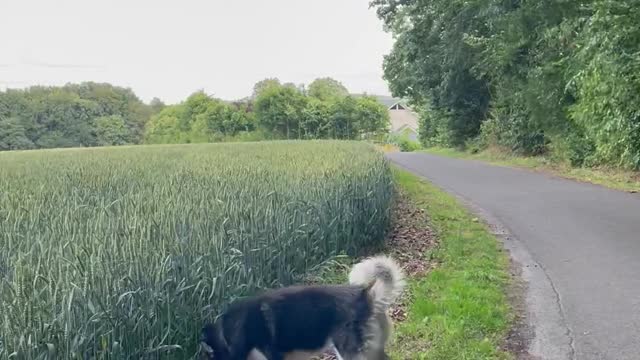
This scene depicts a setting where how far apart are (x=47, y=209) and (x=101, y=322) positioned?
9.00 ft

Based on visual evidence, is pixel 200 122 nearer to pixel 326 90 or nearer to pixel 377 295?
pixel 326 90

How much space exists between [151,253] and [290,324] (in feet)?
3.22

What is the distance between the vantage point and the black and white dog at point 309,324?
3.93 metres

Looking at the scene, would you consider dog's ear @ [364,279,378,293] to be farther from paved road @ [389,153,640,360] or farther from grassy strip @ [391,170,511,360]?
paved road @ [389,153,640,360]

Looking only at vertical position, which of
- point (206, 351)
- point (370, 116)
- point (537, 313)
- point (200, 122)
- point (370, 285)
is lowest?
point (537, 313)

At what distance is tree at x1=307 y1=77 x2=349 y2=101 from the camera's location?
59.0 m

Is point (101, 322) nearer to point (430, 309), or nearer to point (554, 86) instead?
point (430, 309)

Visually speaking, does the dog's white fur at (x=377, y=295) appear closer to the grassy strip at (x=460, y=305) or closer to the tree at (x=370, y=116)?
the grassy strip at (x=460, y=305)

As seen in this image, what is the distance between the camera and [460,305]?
5.93 m

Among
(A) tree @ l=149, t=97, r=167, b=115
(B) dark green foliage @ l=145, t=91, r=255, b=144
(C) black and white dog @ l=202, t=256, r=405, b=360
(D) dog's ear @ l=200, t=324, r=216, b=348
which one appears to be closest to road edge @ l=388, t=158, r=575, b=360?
(C) black and white dog @ l=202, t=256, r=405, b=360

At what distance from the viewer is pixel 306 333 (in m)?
4.00

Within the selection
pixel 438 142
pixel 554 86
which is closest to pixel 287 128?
pixel 438 142

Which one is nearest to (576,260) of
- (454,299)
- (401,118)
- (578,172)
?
(454,299)

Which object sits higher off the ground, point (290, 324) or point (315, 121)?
point (315, 121)
